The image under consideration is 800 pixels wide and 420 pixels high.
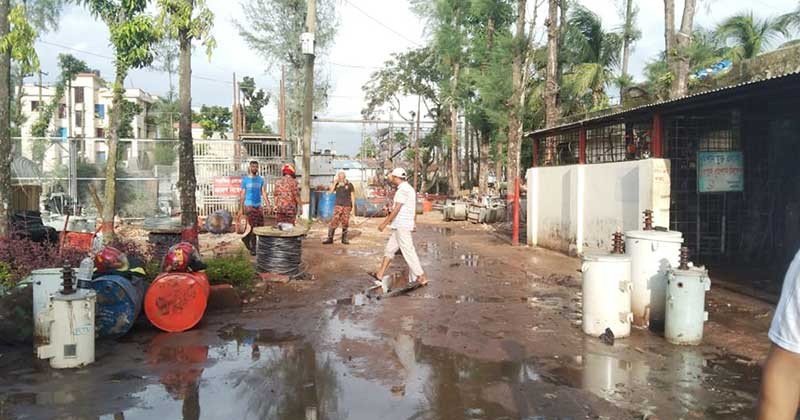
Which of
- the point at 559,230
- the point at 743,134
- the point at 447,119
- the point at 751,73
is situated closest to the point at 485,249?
the point at 559,230

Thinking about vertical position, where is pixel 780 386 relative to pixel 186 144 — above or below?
below

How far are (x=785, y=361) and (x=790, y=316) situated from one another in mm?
147

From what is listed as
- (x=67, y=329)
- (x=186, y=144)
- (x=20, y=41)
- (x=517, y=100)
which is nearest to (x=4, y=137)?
(x=20, y=41)

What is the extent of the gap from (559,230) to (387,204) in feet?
40.0

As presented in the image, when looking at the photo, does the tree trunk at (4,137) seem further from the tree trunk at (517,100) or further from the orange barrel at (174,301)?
the tree trunk at (517,100)

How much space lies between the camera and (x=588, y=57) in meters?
24.5

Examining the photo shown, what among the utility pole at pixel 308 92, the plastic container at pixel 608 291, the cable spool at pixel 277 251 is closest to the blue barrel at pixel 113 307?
the cable spool at pixel 277 251

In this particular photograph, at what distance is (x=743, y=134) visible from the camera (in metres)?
10.8

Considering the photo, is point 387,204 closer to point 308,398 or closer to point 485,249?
point 485,249

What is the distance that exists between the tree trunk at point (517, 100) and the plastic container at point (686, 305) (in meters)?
13.3

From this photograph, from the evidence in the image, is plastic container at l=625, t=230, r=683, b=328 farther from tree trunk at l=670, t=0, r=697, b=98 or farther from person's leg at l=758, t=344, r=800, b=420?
tree trunk at l=670, t=0, r=697, b=98

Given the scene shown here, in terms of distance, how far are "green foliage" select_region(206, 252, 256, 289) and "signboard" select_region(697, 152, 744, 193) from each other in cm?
768

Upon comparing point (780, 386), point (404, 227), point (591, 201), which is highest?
point (591, 201)

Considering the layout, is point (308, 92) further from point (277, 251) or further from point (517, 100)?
point (277, 251)
